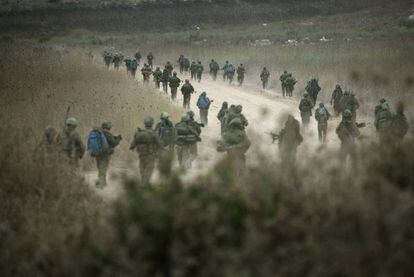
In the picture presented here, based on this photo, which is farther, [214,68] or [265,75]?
[214,68]

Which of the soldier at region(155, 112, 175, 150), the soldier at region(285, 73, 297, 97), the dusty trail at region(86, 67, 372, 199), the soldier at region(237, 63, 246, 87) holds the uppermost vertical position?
the soldier at region(237, 63, 246, 87)

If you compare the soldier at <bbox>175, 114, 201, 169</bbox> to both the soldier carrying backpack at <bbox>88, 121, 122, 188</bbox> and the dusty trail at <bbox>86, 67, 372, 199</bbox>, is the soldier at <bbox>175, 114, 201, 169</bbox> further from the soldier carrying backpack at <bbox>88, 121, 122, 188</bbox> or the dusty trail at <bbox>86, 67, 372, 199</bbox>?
the soldier carrying backpack at <bbox>88, 121, 122, 188</bbox>

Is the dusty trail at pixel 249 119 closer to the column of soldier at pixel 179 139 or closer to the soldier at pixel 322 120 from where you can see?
the soldier at pixel 322 120

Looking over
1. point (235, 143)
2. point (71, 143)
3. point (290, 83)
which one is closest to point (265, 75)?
point (290, 83)

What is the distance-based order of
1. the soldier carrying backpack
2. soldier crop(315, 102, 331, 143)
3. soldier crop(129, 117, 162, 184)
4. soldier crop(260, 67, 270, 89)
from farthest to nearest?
soldier crop(260, 67, 270, 89)
soldier crop(315, 102, 331, 143)
the soldier carrying backpack
soldier crop(129, 117, 162, 184)

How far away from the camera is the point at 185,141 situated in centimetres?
1193

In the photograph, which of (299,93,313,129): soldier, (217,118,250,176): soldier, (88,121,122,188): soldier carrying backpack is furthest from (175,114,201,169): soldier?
(299,93,313,129): soldier

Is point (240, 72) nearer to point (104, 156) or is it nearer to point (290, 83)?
point (290, 83)

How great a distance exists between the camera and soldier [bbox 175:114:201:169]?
11938 millimetres

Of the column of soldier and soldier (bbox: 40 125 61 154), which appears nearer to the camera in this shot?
soldier (bbox: 40 125 61 154)

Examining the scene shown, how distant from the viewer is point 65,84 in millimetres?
18828

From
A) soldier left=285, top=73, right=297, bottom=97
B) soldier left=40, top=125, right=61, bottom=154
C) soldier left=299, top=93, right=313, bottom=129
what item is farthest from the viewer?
soldier left=285, top=73, right=297, bottom=97

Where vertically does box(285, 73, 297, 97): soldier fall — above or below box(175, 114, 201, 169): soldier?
above

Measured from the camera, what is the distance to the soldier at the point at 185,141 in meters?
11.9
